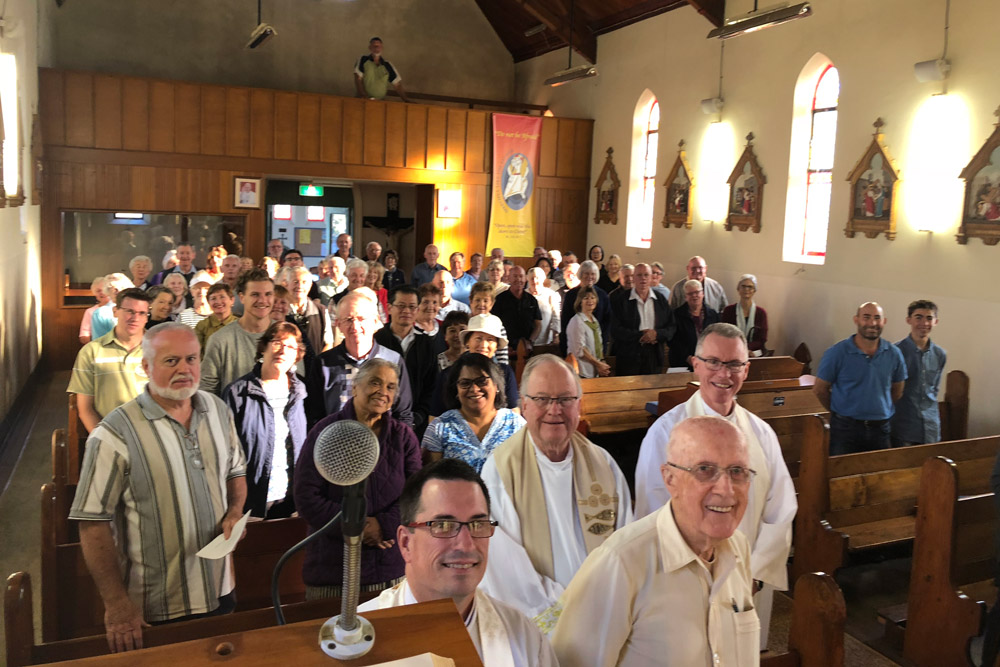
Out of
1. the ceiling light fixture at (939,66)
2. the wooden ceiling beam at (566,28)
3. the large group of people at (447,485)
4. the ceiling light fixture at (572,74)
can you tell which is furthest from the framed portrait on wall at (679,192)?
the large group of people at (447,485)

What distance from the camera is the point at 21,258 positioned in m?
9.09

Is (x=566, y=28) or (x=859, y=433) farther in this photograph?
(x=566, y=28)

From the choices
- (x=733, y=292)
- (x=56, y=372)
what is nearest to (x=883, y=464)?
(x=733, y=292)

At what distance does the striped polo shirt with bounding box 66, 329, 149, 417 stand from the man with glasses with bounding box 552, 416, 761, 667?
3479mm

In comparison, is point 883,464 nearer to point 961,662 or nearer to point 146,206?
point 961,662

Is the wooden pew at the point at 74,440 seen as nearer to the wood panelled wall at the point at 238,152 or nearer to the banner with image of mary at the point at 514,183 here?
the wood panelled wall at the point at 238,152

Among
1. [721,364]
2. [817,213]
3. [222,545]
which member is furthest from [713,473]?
[817,213]

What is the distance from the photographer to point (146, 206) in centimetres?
1220

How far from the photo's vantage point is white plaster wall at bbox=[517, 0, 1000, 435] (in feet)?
26.3

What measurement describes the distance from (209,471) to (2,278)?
5889 mm

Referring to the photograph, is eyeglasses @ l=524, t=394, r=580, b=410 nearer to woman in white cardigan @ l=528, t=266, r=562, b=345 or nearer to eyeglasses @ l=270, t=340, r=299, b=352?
eyeglasses @ l=270, t=340, r=299, b=352

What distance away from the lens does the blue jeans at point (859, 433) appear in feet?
20.1

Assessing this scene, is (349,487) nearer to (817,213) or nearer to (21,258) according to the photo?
(21,258)

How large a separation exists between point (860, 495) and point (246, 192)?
34.1ft
